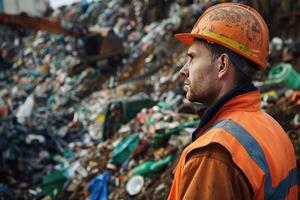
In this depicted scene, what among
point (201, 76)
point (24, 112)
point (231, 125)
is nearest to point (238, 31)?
point (201, 76)

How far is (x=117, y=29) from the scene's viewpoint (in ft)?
54.7

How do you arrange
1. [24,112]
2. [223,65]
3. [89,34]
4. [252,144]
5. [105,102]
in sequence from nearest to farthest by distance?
[252,144] → [223,65] → [24,112] → [105,102] → [89,34]

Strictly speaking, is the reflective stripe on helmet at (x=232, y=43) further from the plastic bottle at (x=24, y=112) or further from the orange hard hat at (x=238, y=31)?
the plastic bottle at (x=24, y=112)

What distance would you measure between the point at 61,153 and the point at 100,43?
6.24 m

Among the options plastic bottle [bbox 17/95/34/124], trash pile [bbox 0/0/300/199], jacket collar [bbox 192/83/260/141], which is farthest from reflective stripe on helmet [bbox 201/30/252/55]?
plastic bottle [bbox 17/95/34/124]

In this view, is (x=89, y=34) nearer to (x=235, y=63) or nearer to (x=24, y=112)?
(x=24, y=112)

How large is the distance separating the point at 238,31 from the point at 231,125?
314 millimetres

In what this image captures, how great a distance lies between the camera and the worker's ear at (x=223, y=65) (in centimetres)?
142

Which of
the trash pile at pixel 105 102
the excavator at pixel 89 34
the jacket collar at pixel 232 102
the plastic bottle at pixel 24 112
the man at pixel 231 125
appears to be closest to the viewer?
the man at pixel 231 125

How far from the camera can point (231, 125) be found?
4.35 ft

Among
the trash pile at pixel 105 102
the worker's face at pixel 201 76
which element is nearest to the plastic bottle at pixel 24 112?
the trash pile at pixel 105 102

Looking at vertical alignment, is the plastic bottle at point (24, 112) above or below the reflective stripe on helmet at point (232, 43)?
below

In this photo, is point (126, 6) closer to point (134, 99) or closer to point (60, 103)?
point (60, 103)

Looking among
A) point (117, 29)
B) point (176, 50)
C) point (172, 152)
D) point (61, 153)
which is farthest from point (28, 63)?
point (172, 152)
